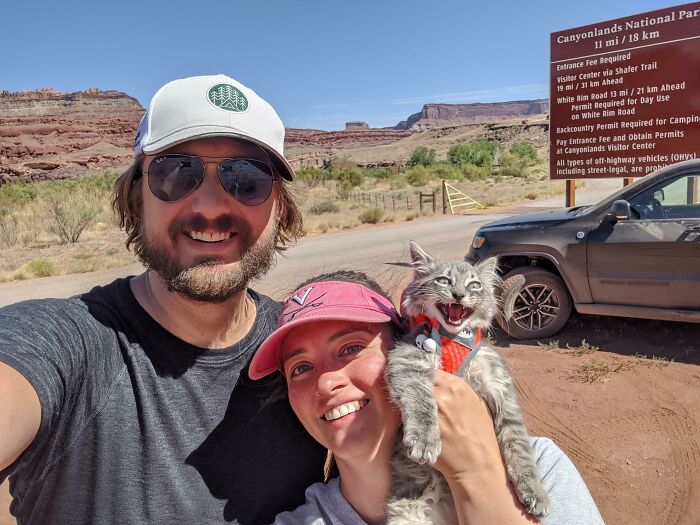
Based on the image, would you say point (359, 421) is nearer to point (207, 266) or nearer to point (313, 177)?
point (207, 266)

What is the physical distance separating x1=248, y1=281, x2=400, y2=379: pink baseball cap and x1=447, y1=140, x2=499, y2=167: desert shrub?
216 ft

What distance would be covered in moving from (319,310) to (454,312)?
1167 millimetres

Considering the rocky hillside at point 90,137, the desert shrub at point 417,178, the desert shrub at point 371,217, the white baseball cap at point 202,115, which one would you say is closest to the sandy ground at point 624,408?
the white baseball cap at point 202,115

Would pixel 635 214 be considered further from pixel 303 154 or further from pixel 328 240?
pixel 303 154

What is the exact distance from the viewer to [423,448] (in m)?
2.26

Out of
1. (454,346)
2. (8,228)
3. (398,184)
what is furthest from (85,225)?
(398,184)

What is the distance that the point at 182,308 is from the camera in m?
2.22

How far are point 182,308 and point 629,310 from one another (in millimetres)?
6401

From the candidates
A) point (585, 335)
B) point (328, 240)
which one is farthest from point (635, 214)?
A: point (328, 240)

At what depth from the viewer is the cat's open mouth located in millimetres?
2979

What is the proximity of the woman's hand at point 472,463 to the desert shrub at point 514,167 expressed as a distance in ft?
180

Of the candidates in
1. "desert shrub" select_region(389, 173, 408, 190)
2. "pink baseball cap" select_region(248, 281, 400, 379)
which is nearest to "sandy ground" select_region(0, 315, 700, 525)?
"pink baseball cap" select_region(248, 281, 400, 379)

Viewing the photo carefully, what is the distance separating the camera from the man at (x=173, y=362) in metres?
1.82

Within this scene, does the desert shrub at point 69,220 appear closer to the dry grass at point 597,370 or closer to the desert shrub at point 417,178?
the dry grass at point 597,370
